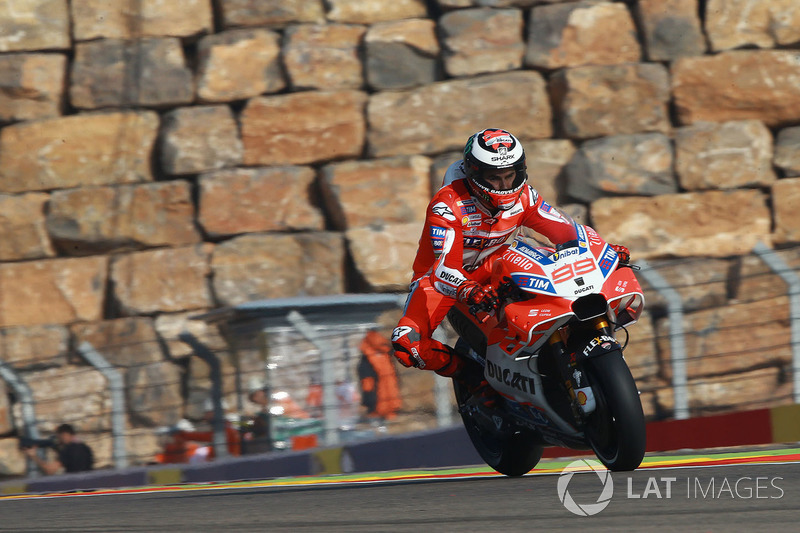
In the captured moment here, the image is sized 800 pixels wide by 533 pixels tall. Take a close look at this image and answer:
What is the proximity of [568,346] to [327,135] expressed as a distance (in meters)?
8.80

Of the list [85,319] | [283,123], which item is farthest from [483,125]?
[85,319]

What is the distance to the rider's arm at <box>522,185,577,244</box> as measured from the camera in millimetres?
6117

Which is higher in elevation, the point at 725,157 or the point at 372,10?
the point at 372,10

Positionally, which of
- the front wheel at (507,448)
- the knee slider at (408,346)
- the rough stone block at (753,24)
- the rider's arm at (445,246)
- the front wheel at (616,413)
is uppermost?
the rough stone block at (753,24)

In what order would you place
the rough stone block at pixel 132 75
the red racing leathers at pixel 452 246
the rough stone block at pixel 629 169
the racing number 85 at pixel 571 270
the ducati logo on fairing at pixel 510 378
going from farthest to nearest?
the rough stone block at pixel 132 75, the rough stone block at pixel 629 169, the red racing leathers at pixel 452 246, the ducati logo on fairing at pixel 510 378, the racing number 85 at pixel 571 270

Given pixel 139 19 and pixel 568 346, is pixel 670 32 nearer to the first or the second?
pixel 139 19

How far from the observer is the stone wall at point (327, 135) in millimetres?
13172

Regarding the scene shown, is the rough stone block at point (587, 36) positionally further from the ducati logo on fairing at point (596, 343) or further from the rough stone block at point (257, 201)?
the ducati logo on fairing at point (596, 343)

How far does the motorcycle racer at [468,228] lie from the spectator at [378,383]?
255 cm

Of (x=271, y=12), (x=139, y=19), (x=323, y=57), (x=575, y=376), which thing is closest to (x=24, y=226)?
(x=139, y=19)

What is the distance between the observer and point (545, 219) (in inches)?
246

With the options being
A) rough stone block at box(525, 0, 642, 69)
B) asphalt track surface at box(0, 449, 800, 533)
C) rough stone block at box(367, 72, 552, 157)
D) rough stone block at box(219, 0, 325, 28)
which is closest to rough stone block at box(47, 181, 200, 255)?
rough stone block at box(219, 0, 325, 28)

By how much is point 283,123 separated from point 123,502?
319 inches

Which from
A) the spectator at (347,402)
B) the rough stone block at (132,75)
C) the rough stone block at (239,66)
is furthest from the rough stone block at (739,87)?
the spectator at (347,402)
